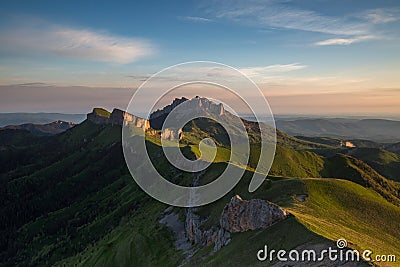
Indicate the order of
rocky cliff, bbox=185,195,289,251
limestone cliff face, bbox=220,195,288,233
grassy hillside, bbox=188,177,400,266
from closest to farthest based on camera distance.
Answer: grassy hillside, bbox=188,177,400,266 < limestone cliff face, bbox=220,195,288,233 < rocky cliff, bbox=185,195,289,251

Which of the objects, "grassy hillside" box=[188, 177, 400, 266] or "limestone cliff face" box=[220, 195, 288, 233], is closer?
"grassy hillside" box=[188, 177, 400, 266]

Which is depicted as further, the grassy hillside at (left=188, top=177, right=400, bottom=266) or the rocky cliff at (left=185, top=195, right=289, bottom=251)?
the rocky cliff at (left=185, top=195, right=289, bottom=251)

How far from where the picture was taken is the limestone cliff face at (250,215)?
51.8 metres

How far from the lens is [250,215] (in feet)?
188

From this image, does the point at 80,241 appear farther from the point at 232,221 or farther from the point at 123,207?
the point at 232,221

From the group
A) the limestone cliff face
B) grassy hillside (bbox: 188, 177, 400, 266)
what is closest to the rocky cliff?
the limestone cliff face

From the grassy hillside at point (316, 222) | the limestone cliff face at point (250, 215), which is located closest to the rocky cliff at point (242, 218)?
the limestone cliff face at point (250, 215)

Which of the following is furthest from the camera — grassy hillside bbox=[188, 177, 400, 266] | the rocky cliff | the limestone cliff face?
the rocky cliff

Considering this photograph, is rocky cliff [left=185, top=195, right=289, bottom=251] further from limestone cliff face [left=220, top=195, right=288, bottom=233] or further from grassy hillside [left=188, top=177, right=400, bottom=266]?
grassy hillside [left=188, top=177, right=400, bottom=266]

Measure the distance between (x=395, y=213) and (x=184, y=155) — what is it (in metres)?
116

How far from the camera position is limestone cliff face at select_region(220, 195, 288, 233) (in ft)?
170

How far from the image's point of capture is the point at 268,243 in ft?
152

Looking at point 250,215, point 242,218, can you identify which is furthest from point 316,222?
point 242,218

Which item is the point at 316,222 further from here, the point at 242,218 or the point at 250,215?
the point at 242,218
